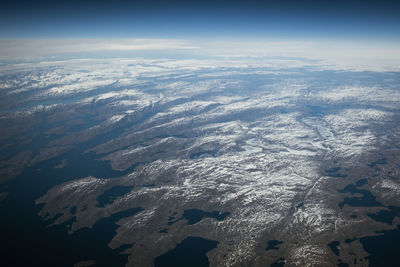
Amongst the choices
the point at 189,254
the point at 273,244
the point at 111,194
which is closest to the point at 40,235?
the point at 111,194

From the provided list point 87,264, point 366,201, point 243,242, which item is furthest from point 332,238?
point 87,264

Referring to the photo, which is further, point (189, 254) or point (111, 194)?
point (111, 194)

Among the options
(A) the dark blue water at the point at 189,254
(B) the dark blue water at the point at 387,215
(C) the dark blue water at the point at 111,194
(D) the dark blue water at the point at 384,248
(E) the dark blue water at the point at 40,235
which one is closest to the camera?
(D) the dark blue water at the point at 384,248

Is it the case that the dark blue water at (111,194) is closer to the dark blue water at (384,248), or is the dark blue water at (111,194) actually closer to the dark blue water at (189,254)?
the dark blue water at (189,254)

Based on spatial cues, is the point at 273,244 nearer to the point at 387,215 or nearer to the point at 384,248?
the point at 384,248

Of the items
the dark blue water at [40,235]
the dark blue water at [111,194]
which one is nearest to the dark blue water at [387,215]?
the dark blue water at [40,235]

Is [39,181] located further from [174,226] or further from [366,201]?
[366,201]
